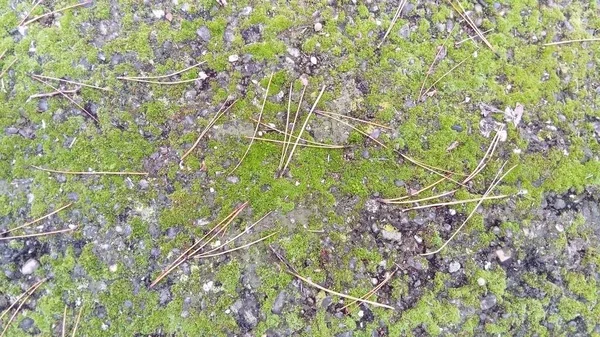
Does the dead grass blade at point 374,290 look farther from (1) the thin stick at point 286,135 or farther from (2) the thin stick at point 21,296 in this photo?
(2) the thin stick at point 21,296

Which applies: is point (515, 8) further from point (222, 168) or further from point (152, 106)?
point (152, 106)

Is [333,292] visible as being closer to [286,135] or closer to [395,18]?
[286,135]

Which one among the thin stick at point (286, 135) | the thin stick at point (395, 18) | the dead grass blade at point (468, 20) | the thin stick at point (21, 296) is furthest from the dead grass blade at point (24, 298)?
the dead grass blade at point (468, 20)

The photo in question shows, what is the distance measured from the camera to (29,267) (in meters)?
A: 3.58

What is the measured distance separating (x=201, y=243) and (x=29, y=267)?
4.41 ft

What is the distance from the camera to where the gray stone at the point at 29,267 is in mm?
3578

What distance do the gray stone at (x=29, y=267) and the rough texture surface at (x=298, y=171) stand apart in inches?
0.6

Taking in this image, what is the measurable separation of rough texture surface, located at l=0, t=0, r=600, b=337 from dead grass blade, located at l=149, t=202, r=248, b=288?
47 millimetres

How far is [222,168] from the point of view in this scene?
3830 millimetres

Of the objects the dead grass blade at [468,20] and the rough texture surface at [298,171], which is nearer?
the rough texture surface at [298,171]

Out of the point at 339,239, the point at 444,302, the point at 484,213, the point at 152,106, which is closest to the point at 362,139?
the point at 339,239

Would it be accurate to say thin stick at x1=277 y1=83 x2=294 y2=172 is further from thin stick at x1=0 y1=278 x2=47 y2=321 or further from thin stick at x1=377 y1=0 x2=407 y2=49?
thin stick at x1=0 y1=278 x2=47 y2=321

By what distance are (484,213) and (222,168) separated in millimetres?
2269

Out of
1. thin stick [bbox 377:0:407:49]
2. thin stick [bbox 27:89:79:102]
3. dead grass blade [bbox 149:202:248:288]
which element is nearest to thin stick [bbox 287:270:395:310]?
dead grass blade [bbox 149:202:248:288]
